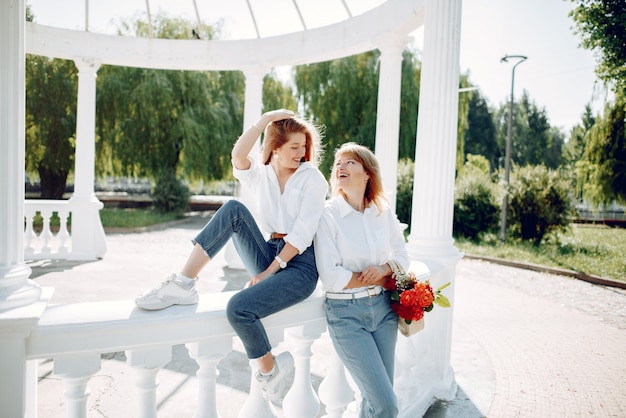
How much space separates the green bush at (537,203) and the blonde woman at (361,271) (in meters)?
13.7

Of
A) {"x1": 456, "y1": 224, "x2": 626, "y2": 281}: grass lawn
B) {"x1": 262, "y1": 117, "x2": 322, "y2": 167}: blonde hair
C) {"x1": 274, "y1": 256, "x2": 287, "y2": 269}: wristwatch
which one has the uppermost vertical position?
{"x1": 262, "y1": 117, "x2": 322, "y2": 167}: blonde hair

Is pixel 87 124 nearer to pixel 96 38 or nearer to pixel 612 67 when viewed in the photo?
pixel 96 38

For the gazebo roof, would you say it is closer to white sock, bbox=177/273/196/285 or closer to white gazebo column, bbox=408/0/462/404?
white gazebo column, bbox=408/0/462/404

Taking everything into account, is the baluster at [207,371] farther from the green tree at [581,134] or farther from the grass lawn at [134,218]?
the green tree at [581,134]

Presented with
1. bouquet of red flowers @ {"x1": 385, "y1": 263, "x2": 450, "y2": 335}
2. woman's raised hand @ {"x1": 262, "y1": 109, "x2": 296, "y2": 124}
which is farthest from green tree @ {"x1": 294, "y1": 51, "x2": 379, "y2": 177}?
bouquet of red flowers @ {"x1": 385, "y1": 263, "x2": 450, "y2": 335}

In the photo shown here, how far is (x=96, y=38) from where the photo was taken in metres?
9.62

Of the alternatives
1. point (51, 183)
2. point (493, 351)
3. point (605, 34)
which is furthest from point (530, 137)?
point (493, 351)

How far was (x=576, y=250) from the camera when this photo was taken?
13297 mm

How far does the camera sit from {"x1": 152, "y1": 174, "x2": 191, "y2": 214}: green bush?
21250 millimetres

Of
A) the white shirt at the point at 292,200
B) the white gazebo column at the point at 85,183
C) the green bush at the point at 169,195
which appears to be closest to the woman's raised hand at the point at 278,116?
the white shirt at the point at 292,200

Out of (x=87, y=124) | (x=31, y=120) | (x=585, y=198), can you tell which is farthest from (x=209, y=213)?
(x=585, y=198)

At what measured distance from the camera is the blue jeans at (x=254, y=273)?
240cm

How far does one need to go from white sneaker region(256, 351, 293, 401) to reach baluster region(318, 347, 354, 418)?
522mm

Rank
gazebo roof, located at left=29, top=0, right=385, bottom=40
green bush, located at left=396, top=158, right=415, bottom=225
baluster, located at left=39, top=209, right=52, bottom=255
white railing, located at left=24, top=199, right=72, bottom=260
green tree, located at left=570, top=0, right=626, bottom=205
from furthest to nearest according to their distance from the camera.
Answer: green bush, located at left=396, top=158, right=415, bottom=225, green tree, located at left=570, top=0, right=626, bottom=205, baluster, located at left=39, top=209, right=52, bottom=255, white railing, located at left=24, top=199, right=72, bottom=260, gazebo roof, located at left=29, top=0, right=385, bottom=40
